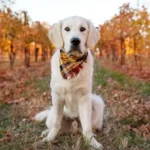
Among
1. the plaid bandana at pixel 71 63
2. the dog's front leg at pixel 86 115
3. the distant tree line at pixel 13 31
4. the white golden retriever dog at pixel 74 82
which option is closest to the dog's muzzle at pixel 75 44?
the white golden retriever dog at pixel 74 82

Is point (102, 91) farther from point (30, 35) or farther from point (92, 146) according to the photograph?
point (30, 35)

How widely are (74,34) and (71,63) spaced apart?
450mm

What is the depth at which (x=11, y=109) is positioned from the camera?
5527 millimetres

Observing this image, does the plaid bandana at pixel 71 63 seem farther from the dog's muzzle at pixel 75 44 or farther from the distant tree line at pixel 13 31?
the distant tree line at pixel 13 31

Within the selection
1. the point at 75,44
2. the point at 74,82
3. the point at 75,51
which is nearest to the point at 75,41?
the point at 75,44

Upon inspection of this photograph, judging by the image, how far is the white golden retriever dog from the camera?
3.54m

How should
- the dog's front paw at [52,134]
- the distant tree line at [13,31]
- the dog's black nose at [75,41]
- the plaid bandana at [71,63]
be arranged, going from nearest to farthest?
1. the dog's black nose at [75,41]
2. the plaid bandana at [71,63]
3. the dog's front paw at [52,134]
4. the distant tree line at [13,31]

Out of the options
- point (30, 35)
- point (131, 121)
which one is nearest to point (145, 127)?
point (131, 121)

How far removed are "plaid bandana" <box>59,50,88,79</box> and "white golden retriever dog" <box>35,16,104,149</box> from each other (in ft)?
0.16

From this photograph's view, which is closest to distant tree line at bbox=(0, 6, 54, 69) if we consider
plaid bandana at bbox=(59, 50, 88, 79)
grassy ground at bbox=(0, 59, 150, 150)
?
grassy ground at bbox=(0, 59, 150, 150)

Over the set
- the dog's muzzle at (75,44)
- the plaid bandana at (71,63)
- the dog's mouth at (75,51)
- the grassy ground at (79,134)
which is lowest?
the grassy ground at (79,134)

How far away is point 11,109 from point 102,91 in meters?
2.29

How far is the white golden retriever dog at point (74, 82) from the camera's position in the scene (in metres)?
3.54

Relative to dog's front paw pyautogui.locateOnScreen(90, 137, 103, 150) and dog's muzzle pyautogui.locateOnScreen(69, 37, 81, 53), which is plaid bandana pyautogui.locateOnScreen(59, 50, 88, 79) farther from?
dog's front paw pyautogui.locateOnScreen(90, 137, 103, 150)
